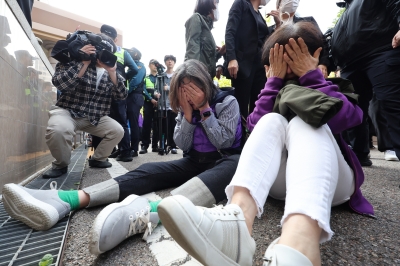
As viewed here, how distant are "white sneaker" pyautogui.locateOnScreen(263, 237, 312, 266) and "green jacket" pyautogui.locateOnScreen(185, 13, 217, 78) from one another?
102 inches

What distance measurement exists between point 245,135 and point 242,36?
1445 mm

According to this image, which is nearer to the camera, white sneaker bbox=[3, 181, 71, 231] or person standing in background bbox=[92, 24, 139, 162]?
white sneaker bbox=[3, 181, 71, 231]

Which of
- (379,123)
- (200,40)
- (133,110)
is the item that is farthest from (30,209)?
(379,123)

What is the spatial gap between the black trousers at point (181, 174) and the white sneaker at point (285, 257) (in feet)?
2.52

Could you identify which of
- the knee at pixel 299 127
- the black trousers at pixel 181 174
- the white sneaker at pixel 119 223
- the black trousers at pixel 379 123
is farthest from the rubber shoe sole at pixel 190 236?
the black trousers at pixel 379 123

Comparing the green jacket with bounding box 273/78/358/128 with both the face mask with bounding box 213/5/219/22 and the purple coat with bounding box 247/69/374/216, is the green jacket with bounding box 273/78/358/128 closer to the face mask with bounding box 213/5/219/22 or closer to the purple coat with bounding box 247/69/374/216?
the purple coat with bounding box 247/69/374/216

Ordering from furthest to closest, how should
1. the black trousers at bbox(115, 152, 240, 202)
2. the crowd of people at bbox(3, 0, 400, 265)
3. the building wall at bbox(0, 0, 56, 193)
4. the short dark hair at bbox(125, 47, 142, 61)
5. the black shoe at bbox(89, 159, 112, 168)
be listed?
1. the short dark hair at bbox(125, 47, 142, 61)
2. the black shoe at bbox(89, 159, 112, 168)
3. the building wall at bbox(0, 0, 56, 193)
4. the black trousers at bbox(115, 152, 240, 202)
5. the crowd of people at bbox(3, 0, 400, 265)

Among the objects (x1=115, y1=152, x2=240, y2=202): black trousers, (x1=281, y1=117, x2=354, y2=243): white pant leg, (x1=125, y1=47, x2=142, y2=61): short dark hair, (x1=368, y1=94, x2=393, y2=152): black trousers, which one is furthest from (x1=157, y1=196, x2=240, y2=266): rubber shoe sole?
(x1=125, y1=47, x2=142, y2=61): short dark hair

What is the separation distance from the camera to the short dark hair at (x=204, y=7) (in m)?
3.10

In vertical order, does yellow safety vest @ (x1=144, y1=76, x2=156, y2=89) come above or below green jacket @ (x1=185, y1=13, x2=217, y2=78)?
below

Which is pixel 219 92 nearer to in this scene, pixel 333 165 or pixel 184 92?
pixel 184 92

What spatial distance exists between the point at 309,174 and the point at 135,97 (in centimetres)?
413

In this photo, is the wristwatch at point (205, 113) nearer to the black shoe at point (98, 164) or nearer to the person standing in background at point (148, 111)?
the black shoe at point (98, 164)

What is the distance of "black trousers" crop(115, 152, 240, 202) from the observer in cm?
146
